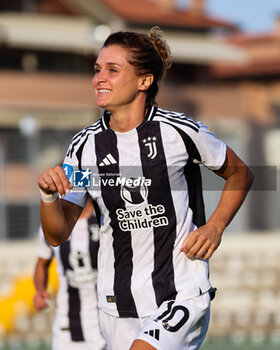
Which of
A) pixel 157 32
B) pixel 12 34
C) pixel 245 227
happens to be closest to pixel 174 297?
pixel 157 32

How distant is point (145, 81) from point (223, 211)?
28.3 inches

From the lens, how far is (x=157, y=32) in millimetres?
4461

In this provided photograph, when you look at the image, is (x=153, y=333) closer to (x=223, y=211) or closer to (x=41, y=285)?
(x=223, y=211)

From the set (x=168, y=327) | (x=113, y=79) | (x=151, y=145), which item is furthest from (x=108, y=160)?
(x=168, y=327)

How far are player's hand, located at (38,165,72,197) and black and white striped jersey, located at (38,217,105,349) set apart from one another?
2556 millimetres

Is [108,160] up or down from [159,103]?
down

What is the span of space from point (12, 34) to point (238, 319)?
10104 mm

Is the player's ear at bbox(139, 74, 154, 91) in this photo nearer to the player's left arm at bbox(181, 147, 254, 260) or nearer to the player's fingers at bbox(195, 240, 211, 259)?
the player's left arm at bbox(181, 147, 254, 260)

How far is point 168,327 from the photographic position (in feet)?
13.4

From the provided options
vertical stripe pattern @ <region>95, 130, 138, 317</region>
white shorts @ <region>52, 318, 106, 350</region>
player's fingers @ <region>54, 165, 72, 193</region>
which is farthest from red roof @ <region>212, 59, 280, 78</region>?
player's fingers @ <region>54, 165, 72, 193</region>

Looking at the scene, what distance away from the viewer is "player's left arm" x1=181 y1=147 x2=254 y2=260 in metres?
4.12

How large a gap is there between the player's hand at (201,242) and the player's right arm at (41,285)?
8.49 ft

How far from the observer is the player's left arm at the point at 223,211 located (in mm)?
4121

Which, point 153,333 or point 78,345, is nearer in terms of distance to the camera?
point 153,333
